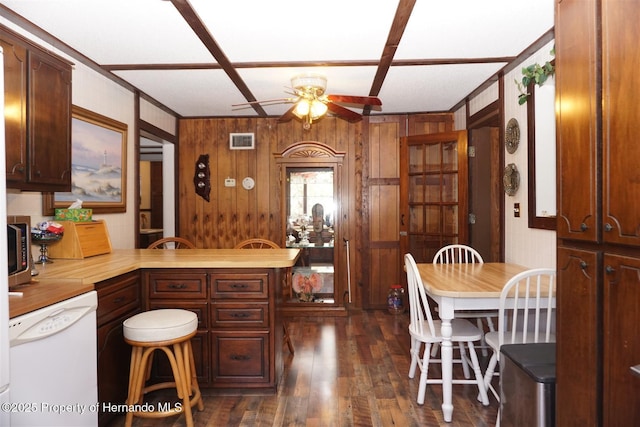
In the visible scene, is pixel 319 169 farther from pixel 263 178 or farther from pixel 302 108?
pixel 302 108

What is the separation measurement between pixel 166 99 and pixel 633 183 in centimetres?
411

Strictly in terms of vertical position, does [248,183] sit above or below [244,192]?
above

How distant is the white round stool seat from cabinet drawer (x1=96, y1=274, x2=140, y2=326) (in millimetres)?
123

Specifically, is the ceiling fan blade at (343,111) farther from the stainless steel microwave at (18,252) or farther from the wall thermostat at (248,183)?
the stainless steel microwave at (18,252)

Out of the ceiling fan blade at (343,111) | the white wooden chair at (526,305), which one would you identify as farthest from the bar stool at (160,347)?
the ceiling fan blade at (343,111)

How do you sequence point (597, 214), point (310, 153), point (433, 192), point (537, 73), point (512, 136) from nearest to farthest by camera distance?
1. point (597, 214)
2. point (537, 73)
3. point (512, 136)
4. point (433, 192)
5. point (310, 153)

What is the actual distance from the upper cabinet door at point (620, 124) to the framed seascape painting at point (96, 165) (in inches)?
123

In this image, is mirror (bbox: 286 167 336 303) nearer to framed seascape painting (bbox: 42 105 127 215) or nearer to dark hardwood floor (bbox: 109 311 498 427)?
dark hardwood floor (bbox: 109 311 498 427)

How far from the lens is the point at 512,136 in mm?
3393

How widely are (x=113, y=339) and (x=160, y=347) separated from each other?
0.36 metres

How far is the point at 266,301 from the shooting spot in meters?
Result: 2.66

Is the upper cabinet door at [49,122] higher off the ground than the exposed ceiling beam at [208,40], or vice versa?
the exposed ceiling beam at [208,40]

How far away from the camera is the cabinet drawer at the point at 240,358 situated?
2.65 metres

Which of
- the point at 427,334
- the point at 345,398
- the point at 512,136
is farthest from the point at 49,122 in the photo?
the point at 512,136
